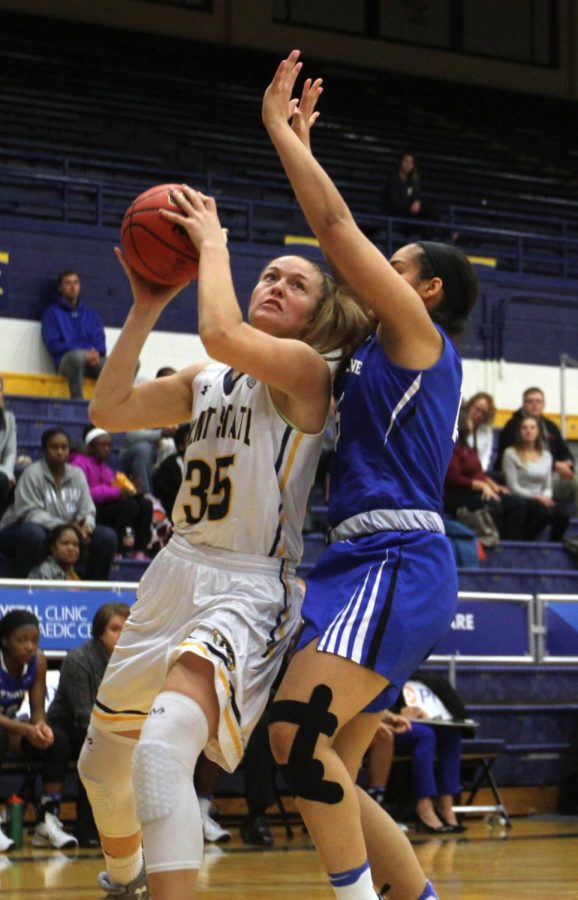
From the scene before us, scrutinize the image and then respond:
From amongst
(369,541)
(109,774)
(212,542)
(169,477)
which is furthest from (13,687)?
(369,541)

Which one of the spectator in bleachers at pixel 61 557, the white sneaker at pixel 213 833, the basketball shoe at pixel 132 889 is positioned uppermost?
the spectator in bleachers at pixel 61 557

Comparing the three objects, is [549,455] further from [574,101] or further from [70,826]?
[574,101]

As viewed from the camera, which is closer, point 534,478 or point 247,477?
point 247,477

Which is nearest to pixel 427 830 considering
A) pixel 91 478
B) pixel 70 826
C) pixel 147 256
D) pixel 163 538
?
pixel 70 826

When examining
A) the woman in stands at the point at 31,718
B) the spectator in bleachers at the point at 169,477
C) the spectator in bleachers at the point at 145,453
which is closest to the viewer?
the woman in stands at the point at 31,718

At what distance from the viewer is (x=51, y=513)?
383 inches

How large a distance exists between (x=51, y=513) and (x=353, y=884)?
654cm

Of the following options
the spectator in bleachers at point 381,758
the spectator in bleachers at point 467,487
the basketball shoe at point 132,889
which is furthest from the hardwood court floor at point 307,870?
the spectator in bleachers at point 467,487

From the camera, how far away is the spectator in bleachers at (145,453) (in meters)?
10.8

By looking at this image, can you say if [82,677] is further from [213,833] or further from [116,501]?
[116,501]

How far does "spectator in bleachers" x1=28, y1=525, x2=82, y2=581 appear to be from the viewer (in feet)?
30.3

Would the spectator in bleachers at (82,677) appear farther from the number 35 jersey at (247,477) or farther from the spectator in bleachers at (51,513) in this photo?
the number 35 jersey at (247,477)

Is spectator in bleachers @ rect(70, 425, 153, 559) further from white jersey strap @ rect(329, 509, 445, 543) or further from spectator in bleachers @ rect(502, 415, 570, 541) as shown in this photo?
white jersey strap @ rect(329, 509, 445, 543)

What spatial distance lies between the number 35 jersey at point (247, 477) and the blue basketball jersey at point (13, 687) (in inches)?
169
